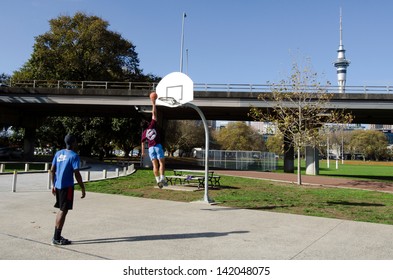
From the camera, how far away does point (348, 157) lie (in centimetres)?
14700

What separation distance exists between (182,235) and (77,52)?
4416cm

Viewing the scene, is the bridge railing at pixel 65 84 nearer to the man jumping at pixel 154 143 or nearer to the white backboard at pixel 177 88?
the white backboard at pixel 177 88

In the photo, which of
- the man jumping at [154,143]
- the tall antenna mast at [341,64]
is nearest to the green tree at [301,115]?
the man jumping at [154,143]

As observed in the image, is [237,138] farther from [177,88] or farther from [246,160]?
[177,88]

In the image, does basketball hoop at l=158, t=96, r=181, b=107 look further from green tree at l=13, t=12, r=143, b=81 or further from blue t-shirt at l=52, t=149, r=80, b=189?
green tree at l=13, t=12, r=143, b=81

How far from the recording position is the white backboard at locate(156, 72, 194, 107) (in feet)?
35.9

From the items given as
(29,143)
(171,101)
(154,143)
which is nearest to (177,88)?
(171,101)

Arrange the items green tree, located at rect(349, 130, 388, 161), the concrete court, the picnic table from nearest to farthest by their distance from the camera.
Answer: the concrete court
the picnic table
green tree, located at rect(349, 130, 388, 161)

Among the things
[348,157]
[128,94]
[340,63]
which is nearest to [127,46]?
[128,94]

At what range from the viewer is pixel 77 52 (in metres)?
46.1

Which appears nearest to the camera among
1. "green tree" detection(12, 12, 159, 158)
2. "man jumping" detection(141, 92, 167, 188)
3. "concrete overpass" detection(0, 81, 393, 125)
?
"man jumping" detection(141, 92, 167, 188)

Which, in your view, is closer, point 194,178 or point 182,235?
point 182,235

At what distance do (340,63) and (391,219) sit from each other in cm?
17122

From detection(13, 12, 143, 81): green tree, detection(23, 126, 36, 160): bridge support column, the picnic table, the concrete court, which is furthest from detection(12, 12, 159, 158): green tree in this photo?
the concrete court
